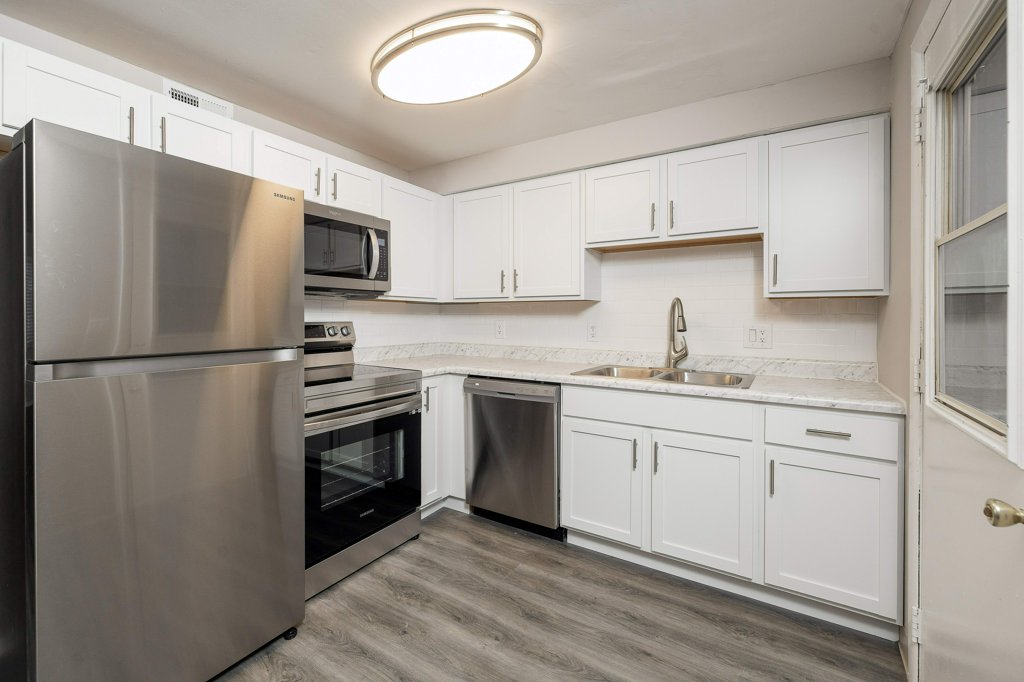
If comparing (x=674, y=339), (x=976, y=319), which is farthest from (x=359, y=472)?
(x=976, y=319)

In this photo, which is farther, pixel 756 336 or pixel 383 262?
pixel 383 262

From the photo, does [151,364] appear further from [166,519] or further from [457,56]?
[457,56]

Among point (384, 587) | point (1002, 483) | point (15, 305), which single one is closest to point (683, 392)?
point (1002, 483)

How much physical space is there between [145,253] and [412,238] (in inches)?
74.8

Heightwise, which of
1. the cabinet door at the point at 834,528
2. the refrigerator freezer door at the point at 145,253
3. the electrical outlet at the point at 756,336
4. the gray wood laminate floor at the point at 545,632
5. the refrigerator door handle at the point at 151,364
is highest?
the refrigerator freezer door at the point at 145,253

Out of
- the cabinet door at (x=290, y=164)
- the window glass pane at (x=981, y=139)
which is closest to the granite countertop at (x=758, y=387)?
the window glass pane at (x=981, y=139)

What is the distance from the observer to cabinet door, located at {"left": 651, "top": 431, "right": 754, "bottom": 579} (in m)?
2.04

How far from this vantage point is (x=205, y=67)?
84.4 inches

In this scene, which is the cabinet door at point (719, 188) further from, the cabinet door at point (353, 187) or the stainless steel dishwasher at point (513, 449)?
the cabinet door at point (353, 187)

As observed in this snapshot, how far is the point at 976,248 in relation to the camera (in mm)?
1094

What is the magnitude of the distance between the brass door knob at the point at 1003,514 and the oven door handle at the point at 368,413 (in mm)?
2034

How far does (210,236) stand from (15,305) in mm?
503

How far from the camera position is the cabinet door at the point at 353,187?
8.46 feet

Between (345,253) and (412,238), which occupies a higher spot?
(412,238)
